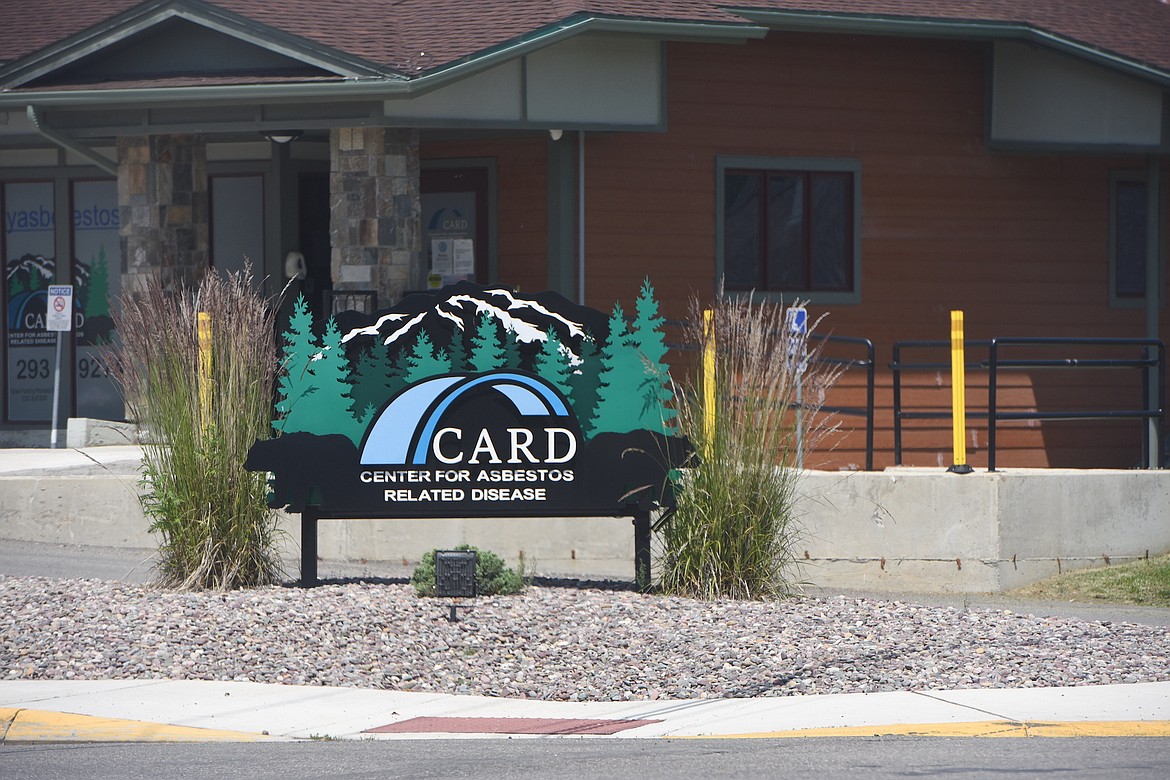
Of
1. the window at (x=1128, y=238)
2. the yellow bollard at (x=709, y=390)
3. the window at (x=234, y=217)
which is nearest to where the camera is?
the yellow bollard at (x=709, y=390)

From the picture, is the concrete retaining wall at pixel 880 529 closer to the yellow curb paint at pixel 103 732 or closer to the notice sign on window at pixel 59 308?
the notice sign on window at pixel 59 308

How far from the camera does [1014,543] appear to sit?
39.9ft

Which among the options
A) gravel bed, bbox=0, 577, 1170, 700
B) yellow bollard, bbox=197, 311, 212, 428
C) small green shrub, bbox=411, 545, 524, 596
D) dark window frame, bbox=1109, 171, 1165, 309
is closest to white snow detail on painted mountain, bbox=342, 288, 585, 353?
yellow bollard, bbox=197, 311, 212, 428

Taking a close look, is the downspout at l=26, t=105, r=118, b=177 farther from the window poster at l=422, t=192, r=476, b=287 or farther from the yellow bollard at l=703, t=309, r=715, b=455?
the yellow bollard at l=703, t=309, r=715, b=455

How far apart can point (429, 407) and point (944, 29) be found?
27.5 ft

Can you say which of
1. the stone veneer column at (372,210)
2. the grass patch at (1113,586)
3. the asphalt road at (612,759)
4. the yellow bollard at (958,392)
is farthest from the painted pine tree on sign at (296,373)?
the grass patch at (1113,586)

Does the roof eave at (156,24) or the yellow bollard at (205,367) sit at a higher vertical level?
the roof eave at (156,24)

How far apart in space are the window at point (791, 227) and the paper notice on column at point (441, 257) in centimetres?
296

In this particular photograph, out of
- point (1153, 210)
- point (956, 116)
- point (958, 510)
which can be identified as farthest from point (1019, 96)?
point (958, 510)

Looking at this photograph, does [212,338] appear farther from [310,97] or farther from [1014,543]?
[1014,543]

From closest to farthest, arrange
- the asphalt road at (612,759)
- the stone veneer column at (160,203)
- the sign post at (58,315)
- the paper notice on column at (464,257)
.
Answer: the asphalt road at (612,759), the stone veneer column at (160,203), the paper notice on column at (464,257), the sign post at (58,315)

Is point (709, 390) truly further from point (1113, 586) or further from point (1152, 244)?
point (1152, 244)

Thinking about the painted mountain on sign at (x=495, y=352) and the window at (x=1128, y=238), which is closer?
the painted mountain on sign at (x=495, y=352)

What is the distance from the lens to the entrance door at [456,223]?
16.0m
